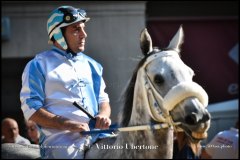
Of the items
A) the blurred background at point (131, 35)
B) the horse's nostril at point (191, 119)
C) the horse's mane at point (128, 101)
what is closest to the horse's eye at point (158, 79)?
the horse's mane at point (128, 101)

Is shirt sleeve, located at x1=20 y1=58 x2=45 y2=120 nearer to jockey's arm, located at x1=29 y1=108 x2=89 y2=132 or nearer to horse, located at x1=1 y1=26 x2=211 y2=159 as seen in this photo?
jockey's arm, located at x1=29 y1=108 x2=89 y2=132

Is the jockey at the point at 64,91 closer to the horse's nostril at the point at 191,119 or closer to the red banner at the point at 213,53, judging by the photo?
the horse's nostril at the point at 191,119

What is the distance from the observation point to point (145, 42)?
18.1 feet

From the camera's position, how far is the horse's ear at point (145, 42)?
545 cm

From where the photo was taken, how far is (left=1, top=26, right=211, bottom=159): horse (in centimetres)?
511

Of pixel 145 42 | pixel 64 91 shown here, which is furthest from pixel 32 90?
pixel 145 42

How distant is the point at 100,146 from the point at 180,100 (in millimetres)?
841

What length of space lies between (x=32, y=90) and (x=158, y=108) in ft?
3.29

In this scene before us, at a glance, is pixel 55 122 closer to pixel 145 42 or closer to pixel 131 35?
pixel 145 42

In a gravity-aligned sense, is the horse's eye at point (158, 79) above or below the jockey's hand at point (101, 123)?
above

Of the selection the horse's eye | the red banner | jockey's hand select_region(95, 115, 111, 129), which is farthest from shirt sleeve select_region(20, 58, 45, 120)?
the red banner

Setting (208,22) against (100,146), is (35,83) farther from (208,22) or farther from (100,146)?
(208,22)

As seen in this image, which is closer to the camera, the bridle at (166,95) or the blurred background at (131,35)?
the bridle at (166,95)

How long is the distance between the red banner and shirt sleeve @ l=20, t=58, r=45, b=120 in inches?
325
